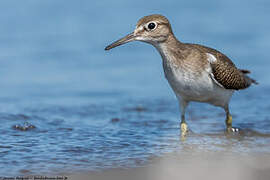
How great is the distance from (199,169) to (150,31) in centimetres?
307

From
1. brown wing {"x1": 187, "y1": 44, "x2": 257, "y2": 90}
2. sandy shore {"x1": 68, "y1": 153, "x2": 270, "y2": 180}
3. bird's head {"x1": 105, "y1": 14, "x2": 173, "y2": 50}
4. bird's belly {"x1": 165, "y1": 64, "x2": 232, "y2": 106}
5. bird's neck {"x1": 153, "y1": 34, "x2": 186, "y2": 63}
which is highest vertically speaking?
bird's head {"x1": 105, "y1": 14, "x2": 173, "y2": 50}

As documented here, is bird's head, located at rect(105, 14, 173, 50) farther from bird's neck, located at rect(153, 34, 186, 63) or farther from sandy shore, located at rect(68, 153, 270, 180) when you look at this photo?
sandy shore, located at rect(68, 153, 270, 180)

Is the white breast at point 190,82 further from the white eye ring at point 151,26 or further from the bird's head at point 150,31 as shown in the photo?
the white eye ring at point 151,26

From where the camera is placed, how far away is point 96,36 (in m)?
16.1

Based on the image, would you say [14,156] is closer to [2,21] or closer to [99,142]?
[99,142]

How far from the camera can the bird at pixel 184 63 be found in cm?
934

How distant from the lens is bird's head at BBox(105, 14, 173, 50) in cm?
934

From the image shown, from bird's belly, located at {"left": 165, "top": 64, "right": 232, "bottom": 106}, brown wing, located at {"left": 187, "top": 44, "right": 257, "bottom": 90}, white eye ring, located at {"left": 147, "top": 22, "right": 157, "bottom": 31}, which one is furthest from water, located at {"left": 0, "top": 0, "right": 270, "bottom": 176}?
white eye ring, located at {"left": 147, "top": 22, "right": 157, "bottom": 31}

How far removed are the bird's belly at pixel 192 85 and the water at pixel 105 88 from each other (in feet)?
2.34

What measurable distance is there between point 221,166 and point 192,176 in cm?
86

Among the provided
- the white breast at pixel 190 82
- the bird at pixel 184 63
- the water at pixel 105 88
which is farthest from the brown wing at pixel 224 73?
the water at pixel 105 88

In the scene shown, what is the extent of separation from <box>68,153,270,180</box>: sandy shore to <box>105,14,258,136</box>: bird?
1.45 m

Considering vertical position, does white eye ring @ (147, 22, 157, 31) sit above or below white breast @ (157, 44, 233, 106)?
above

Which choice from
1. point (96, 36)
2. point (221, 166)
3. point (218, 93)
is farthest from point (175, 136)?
point (96, 36)
